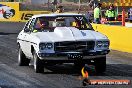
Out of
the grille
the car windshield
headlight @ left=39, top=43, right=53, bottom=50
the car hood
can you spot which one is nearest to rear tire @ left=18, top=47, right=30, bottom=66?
the car windshield

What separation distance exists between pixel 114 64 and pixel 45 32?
3.15 m

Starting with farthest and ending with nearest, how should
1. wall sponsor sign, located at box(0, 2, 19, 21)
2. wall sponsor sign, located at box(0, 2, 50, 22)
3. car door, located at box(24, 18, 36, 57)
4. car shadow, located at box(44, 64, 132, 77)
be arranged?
wall sponsor sign, located at box(0, 2, 50, 22) → wall sponsor sign, located at box(0, 2, 19, 21) → car door, located at box(24, 18, 36, 57) → car shadow, located at box(44, 64, 132, 77)

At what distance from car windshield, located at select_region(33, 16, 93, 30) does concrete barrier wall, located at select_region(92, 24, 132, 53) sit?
600cm

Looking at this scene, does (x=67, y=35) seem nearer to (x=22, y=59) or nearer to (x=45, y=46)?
(x=45, y=46)

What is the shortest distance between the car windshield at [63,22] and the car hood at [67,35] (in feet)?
1.94

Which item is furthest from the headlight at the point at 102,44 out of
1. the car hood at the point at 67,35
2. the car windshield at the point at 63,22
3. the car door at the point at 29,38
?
the car door at the point at 29,38

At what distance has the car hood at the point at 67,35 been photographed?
38.8ft

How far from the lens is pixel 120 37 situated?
20.0m

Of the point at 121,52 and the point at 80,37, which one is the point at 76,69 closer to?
the point at 80,37

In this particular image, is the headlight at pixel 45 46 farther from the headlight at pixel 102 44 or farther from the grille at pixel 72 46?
the headlight at pixel 102 44

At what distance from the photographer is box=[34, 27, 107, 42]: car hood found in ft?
38.8

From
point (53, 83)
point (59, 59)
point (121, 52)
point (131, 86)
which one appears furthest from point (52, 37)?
point (121, 52)

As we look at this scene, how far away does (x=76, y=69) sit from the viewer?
13312 millimetres

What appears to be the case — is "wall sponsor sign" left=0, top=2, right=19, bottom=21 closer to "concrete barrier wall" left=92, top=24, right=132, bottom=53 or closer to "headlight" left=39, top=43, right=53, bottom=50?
"concrete barrier wall" left=92, top=24, right=132, bottom=53
